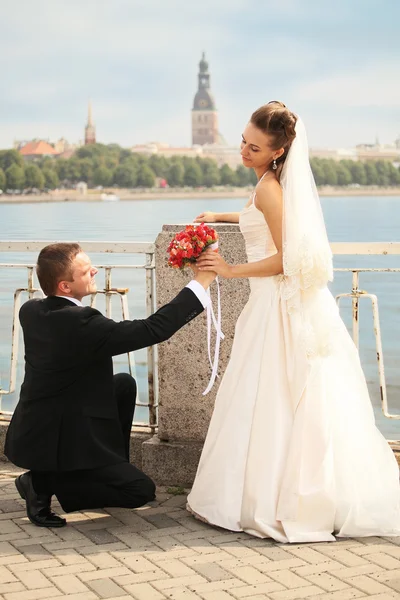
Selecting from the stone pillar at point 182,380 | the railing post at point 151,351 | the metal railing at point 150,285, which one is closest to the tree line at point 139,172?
the metal railing at point 150,285

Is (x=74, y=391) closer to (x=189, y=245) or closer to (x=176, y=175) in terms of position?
(x=189, y=245)

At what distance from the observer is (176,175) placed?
426 ft

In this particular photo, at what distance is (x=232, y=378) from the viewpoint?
3770 mm

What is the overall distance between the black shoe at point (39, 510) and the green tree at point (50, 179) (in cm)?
10730

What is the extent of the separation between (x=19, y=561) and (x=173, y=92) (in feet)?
653

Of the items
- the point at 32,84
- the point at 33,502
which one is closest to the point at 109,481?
the point at 33,502

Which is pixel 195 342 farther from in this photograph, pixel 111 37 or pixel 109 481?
pixel 111 37

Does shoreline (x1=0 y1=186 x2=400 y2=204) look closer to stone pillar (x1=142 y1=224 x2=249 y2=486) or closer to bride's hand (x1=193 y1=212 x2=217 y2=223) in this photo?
stone pillar (x1=142 y1=224 x2=249 y2=486)

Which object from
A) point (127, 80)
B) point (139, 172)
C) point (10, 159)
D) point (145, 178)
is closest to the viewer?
point (145, 178)

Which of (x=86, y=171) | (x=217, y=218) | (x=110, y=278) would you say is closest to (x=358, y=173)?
(x=86, y=171)

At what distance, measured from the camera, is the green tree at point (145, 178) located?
4695 inches

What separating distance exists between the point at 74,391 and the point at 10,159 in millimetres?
122100

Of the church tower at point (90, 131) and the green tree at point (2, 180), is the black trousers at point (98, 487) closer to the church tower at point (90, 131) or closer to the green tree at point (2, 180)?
the green tree at point (2, 180)

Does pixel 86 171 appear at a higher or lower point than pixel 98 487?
higher
